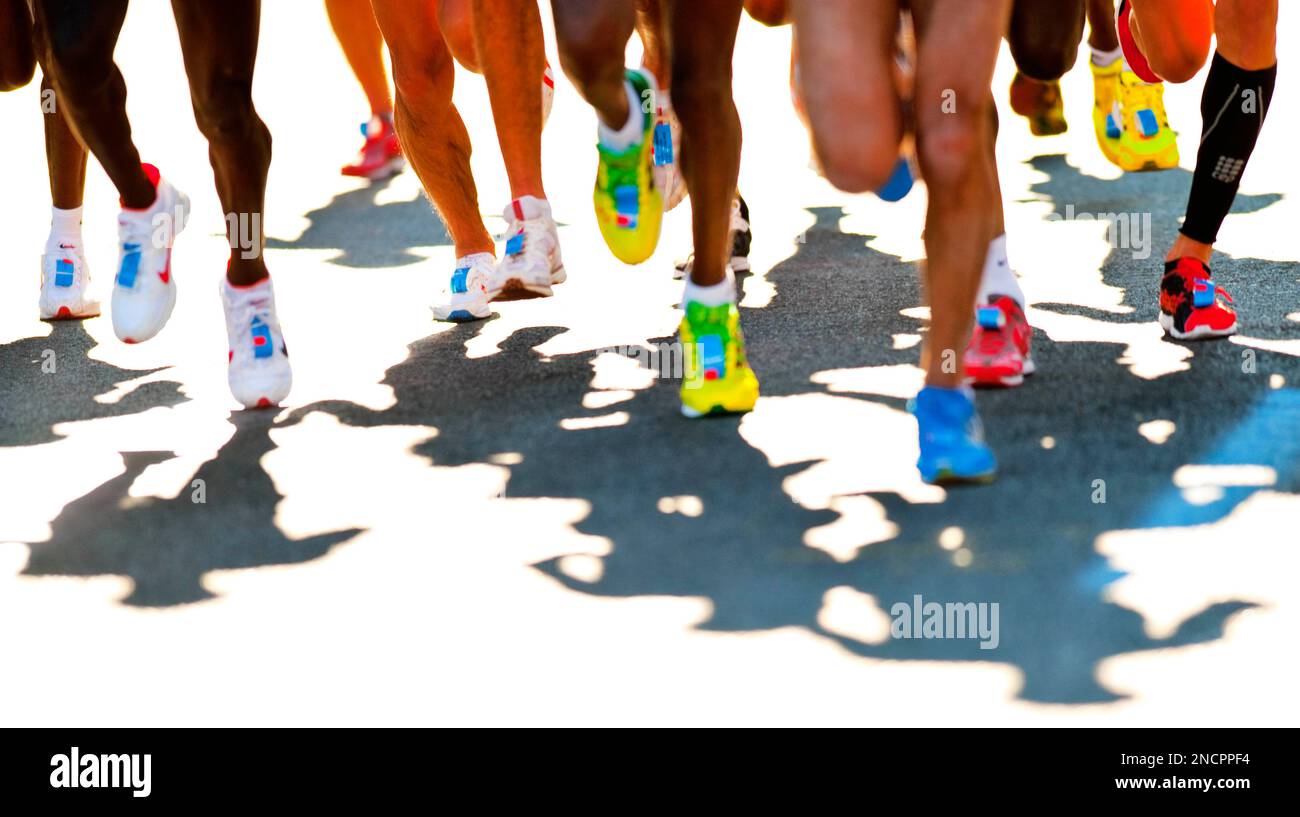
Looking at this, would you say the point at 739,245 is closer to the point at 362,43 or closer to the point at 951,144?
the point at 951,144

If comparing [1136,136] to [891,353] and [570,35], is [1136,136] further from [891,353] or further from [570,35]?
A: [570,35]

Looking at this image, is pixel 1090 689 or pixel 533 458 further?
pixel 533 458

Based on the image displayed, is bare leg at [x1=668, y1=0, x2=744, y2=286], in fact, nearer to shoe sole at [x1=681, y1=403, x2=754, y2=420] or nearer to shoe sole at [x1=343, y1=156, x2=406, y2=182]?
shoe sole at [x1=681, y1=403, x2=754, y2=420]

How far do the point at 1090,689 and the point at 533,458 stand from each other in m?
1.81

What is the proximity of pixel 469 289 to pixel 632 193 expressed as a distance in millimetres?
1315

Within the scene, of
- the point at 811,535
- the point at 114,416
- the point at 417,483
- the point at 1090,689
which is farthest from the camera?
the point at 114,416

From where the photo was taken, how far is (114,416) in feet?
16.5

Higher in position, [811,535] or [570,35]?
[570,35]

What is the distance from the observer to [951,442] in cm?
387

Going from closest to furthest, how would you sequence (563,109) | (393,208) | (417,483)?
(417,483) → (393,208) → (563,109)

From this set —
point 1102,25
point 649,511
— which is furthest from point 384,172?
point 649,511

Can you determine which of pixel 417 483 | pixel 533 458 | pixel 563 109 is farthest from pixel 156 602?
pixel 563 109

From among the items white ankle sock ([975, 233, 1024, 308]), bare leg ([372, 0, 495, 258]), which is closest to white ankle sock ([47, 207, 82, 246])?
bare leg ([372, 0, 495, 258])

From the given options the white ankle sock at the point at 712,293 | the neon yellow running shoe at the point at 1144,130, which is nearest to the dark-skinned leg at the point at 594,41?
the white ankle sock at the point at 712,293
